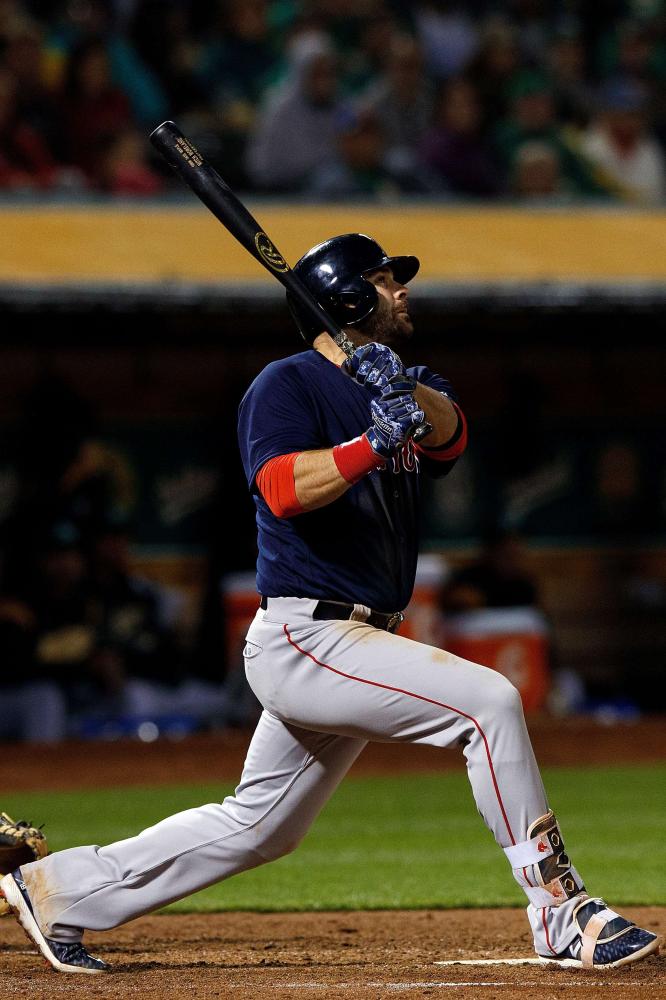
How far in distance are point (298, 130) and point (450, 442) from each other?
6646 mm

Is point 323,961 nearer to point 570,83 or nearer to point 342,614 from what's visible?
point 342,614

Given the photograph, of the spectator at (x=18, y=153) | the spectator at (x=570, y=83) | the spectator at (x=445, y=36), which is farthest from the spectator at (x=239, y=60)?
the spectator at (x=570, y=83)

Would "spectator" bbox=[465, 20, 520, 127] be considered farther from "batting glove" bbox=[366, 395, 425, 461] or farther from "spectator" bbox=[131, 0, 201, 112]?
"batting glove" bbox=[366, 395, 425, 461]

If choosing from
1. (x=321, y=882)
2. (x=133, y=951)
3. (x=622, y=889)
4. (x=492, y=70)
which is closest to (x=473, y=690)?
(x=133, y=951)

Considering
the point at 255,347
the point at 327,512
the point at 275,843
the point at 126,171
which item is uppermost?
the point at 126,171

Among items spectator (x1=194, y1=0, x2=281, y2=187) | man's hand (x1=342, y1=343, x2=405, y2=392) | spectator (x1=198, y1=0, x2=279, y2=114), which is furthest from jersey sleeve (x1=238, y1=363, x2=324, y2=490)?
spectator (x1=198, y1=0, x2=279, y2=114)

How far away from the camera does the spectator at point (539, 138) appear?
10.8 meters

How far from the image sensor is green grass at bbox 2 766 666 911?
16.9 feet

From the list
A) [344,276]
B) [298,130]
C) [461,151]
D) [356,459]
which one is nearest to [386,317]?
[344,276]

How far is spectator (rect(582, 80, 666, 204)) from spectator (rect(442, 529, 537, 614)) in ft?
9.33

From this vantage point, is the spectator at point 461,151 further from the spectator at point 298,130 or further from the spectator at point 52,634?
the spectator at point 52,634

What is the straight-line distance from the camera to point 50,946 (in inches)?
147

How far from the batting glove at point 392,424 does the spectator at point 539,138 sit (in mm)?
7751

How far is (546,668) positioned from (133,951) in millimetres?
5740
